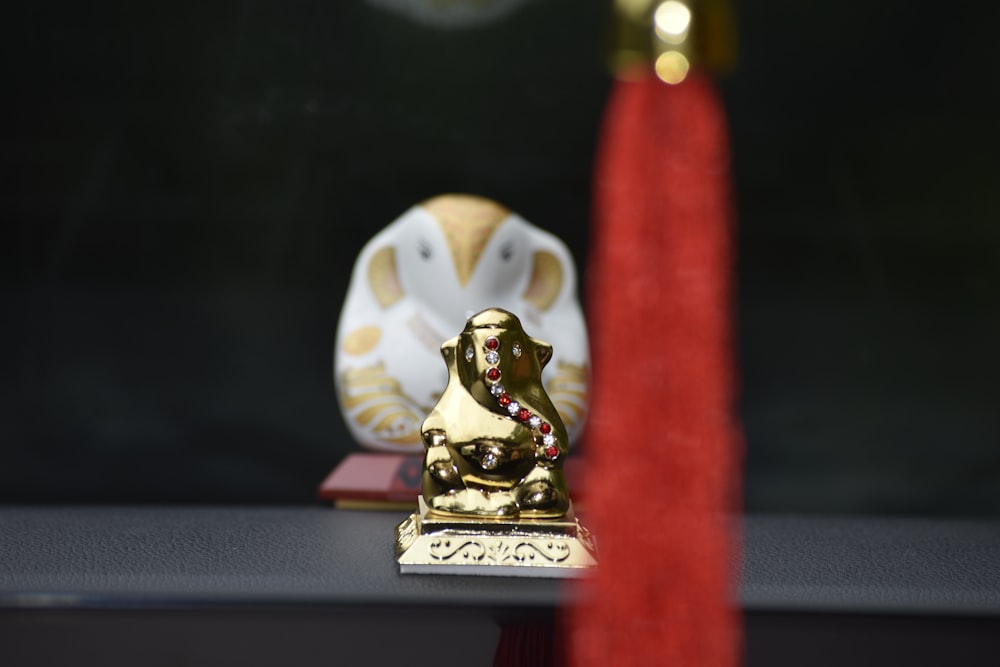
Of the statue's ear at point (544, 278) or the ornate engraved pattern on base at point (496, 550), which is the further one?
the statue's ear at point (544, 278)

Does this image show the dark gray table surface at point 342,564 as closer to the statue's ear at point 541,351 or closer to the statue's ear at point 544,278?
the statue's ear at point 541,351

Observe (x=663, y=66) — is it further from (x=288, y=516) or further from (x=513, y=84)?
(x=513, y=84)

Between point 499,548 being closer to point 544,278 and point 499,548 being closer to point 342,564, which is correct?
point 342,564

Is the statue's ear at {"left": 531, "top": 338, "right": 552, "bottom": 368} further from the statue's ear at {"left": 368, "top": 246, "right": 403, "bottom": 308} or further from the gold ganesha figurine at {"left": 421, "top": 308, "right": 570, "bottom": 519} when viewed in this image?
the statue's ear at {"left": 368, "top": 246, "right": 403, "bottom": 308}

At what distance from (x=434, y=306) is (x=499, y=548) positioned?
1.74 ft

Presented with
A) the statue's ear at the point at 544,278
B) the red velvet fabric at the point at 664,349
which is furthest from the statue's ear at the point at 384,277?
the red velvet fabric at the point at 664,349

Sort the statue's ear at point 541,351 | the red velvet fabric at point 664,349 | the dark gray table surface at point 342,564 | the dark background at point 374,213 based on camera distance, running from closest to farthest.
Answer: the red velvet fabric at point 664,349
the dark gray table surface at point 342,564
the statue's ear at point 541,351
the dark background at point 374,213

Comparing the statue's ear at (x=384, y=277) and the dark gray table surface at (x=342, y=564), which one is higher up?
the statue's ear at (x=384, y=277)

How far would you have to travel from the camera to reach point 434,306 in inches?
56.2

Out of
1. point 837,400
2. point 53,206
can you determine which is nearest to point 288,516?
point 53,206

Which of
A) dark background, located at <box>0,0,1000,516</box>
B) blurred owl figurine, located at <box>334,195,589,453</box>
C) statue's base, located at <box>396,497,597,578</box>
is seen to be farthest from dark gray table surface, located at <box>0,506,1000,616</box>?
dark background, located at <box>0,0,1000,516</box>

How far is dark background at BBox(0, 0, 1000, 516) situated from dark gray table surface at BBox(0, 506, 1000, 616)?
1.44 ft

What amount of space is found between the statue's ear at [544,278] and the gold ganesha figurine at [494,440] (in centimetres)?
44

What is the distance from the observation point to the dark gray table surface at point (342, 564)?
88cm
